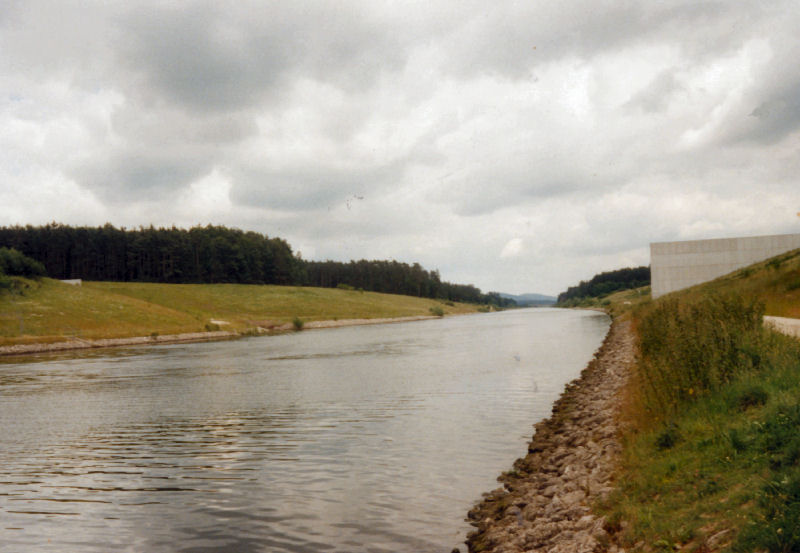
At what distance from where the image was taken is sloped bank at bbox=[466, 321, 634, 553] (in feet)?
31.2

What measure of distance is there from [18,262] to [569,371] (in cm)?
10242

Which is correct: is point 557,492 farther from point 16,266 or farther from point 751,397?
point 16,266

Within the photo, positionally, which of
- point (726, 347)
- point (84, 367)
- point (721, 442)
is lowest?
point (84, 367)

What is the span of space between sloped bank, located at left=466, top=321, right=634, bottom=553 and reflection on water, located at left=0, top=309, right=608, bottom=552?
662 mm

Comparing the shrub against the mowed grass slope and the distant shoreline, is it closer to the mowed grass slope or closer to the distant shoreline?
the mowed grass slope

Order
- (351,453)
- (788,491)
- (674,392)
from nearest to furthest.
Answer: (788,491)
(674,392)
(351,453)

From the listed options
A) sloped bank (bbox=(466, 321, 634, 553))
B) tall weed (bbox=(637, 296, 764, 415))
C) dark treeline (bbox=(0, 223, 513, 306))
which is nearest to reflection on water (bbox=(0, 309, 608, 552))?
sloped bank (bbox=(466, 321, 634, 553))

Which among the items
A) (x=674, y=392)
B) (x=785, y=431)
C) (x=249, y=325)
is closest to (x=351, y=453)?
(x=674, y=392)

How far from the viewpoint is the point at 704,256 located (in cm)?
8219

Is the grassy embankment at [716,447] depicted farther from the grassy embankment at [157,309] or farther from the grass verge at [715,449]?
the grassy embankment at [157,309]

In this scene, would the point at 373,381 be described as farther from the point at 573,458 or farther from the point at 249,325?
the point at 249,325

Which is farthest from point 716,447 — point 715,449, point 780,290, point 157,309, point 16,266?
point 16,266

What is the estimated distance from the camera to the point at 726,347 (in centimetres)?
1454

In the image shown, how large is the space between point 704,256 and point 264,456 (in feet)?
266
